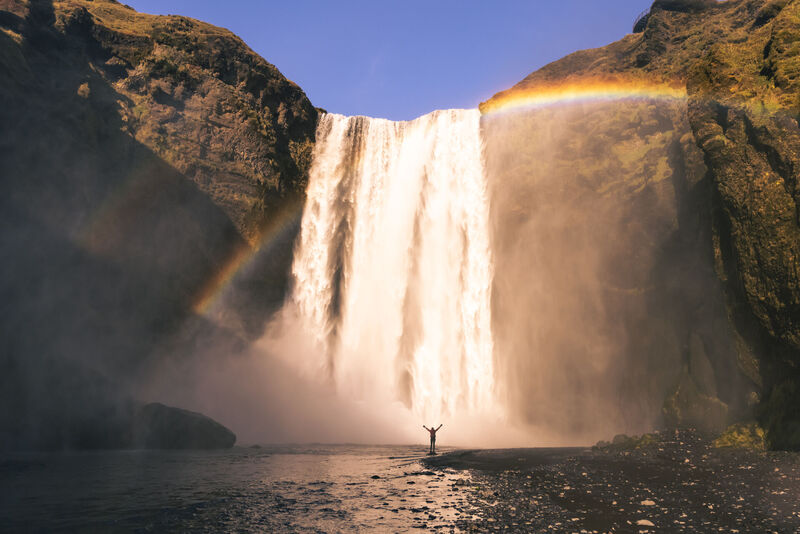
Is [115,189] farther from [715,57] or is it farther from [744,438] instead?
[744,438]

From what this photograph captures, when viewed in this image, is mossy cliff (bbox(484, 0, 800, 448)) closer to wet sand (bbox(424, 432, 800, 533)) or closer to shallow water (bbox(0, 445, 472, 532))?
wet sand (bbox(424, 432, 800, 533))

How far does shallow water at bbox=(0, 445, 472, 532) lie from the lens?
9672mm

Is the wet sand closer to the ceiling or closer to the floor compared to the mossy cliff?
closer to the floor

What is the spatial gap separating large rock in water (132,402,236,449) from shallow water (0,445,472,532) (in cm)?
525

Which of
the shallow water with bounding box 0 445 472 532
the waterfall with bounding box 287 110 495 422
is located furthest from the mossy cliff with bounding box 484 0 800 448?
the shallow water with bounding box 0 445 472 532

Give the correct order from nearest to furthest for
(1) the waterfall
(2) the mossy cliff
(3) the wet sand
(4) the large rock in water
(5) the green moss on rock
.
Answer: (3) the wet sand → (2) the mossy cliff → (5) the green moss on rock → (4) the large rock in water → (1) the waterfall

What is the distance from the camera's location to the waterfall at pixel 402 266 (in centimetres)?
3553

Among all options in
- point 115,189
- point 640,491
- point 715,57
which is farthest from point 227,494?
point 115,189

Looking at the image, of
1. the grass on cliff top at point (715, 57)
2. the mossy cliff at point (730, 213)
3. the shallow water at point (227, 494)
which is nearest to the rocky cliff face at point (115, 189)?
the shallow water at point (227, 494)

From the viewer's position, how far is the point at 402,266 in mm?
38812

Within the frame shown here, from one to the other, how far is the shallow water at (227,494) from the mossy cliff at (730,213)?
1251cm

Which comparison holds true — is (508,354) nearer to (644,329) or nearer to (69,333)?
(644,329)

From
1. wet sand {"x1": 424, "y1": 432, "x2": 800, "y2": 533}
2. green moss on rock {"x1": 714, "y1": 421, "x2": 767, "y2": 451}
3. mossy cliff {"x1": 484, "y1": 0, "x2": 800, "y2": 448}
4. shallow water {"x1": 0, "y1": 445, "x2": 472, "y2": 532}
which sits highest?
mossy cliff {"x1": 484, "y1": 0, "x2": 800, "y2": 448}

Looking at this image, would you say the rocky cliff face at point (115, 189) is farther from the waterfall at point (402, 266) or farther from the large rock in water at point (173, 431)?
the waterfall at point (402, 266)
